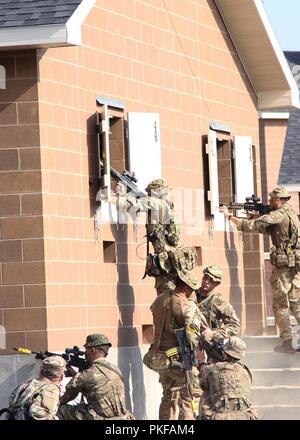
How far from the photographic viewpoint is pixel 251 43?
23469 millimetres

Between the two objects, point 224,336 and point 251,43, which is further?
point 251,43

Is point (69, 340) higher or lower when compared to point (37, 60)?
lower

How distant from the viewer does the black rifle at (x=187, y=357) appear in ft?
58.9

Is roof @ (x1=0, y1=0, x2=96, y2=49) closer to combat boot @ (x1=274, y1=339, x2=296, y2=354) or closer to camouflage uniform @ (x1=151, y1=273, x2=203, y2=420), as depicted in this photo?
camouflage uniform @ (x1=151, y1=273, x2=203, y2=420)

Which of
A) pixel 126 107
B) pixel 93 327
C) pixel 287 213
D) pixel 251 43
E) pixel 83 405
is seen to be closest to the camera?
pixel 83 405

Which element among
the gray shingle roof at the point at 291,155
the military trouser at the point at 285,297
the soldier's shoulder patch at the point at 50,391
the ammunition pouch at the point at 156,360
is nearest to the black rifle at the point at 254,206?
the military trouser at the point at 285,297

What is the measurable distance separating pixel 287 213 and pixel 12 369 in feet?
17.4

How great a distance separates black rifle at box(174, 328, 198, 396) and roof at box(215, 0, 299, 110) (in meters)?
6.51

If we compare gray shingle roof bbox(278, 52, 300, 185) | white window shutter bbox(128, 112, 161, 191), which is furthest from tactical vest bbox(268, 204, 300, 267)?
gray shingle roof bbox(278, 52, 300, 185)

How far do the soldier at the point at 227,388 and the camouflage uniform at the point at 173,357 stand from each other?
6.24 ft

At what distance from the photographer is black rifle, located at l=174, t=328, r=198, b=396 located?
1794 cm

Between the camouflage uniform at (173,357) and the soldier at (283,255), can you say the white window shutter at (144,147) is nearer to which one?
the soldier at (283,255)

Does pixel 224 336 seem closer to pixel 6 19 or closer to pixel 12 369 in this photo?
pixel 12 369
